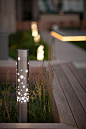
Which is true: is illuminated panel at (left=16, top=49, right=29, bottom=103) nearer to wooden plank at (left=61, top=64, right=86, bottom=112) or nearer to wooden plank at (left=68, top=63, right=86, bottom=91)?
wooden plank at (left=61, top=64, right=86, bottom=112)

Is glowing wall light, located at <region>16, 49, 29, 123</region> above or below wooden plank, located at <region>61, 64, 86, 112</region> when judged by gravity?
above

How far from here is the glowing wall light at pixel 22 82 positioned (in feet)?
9.80

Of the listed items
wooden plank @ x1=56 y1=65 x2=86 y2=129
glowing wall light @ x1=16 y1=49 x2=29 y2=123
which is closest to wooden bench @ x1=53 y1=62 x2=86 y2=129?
wooden plank @ x1=56 y1=65 x2=86 y2=129

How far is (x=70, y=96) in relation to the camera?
3682 millimetres

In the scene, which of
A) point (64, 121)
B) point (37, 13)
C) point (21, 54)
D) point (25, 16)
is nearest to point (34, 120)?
point (64, 121)

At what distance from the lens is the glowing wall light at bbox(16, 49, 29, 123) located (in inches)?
118

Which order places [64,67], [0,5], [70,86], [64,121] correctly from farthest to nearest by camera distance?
[0,5], [64,67], [70,86], [64,121]

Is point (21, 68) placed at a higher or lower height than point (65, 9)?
higher

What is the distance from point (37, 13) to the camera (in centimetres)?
2831

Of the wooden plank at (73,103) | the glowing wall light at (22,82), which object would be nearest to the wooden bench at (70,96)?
the wooden plank at (73,103)

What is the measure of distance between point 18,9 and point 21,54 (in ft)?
87.5

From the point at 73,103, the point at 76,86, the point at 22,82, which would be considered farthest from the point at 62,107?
the point at 76,86

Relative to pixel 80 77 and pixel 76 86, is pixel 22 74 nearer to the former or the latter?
pixel 76 86

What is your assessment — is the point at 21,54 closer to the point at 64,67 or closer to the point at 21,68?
the point at 21,68
